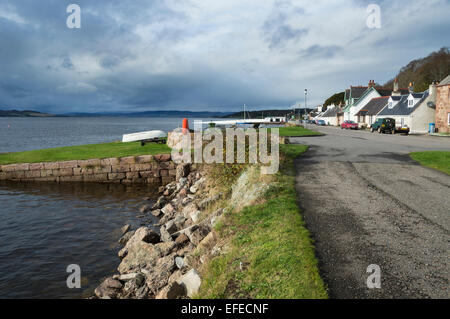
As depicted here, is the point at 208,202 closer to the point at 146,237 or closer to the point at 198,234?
the point at 146,237

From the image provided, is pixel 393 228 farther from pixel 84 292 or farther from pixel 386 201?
pixel 84 292

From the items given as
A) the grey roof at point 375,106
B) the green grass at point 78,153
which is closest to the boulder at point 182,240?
the green grass at point 78,153

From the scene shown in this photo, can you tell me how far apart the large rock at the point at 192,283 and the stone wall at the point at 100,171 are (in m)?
13.4

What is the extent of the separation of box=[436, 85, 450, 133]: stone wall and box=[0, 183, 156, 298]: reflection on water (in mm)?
38935

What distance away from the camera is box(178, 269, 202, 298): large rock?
4941 mm

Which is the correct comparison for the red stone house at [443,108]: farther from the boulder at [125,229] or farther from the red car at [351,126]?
the boulder at [125,229]

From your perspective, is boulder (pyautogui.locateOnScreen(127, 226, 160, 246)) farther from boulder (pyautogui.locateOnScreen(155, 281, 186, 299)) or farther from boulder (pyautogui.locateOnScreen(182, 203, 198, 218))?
boulder (pyautogui.locateOnScreen(155, 281, 186, 299))

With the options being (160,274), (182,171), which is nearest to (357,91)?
(182,171)

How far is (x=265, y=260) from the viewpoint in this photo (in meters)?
5.00

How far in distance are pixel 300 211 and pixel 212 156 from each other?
7.15 meters
